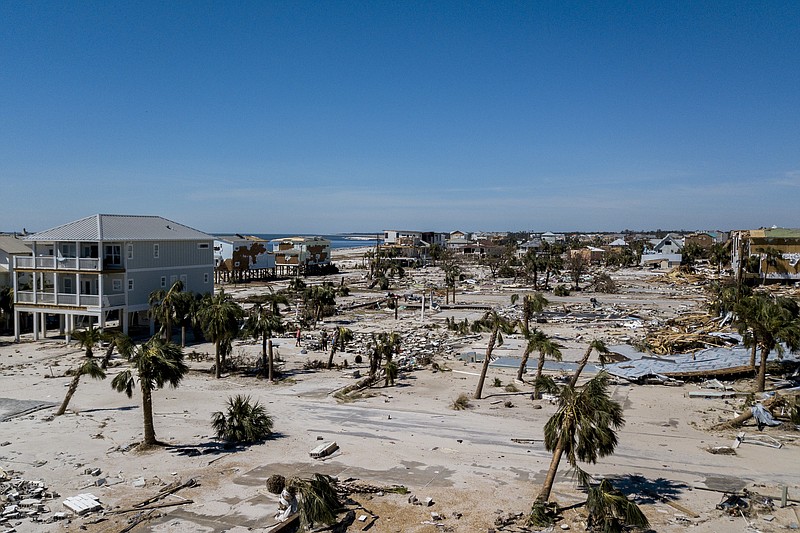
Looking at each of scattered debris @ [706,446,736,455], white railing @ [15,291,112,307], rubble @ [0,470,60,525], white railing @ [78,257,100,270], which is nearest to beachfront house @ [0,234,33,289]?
white railing @ [15,291,112,307]

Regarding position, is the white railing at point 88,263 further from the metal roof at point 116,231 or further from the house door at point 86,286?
the house door at point 86,286

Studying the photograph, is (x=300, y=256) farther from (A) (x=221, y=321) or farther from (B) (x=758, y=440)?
(B) (x=758, y=440)

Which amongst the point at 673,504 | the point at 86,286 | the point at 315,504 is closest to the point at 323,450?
the point at 315,504

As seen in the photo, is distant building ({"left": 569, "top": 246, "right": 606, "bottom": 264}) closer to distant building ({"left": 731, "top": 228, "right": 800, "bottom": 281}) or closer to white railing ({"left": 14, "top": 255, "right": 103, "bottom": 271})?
distant building ({"left": 731, "top": 228, "right": 800, "bottom": 281})

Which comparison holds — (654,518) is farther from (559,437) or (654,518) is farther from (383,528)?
(383,528)

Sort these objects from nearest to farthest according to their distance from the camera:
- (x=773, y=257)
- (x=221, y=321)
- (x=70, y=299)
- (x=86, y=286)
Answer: (x=221, y=321), (x=70, y=299), (x=86, y=286), (x=773, y=257)

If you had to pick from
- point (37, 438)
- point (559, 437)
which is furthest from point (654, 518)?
point (37, 438)

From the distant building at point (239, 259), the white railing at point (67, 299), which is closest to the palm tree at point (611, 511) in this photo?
the white railing at point (67, 299)
